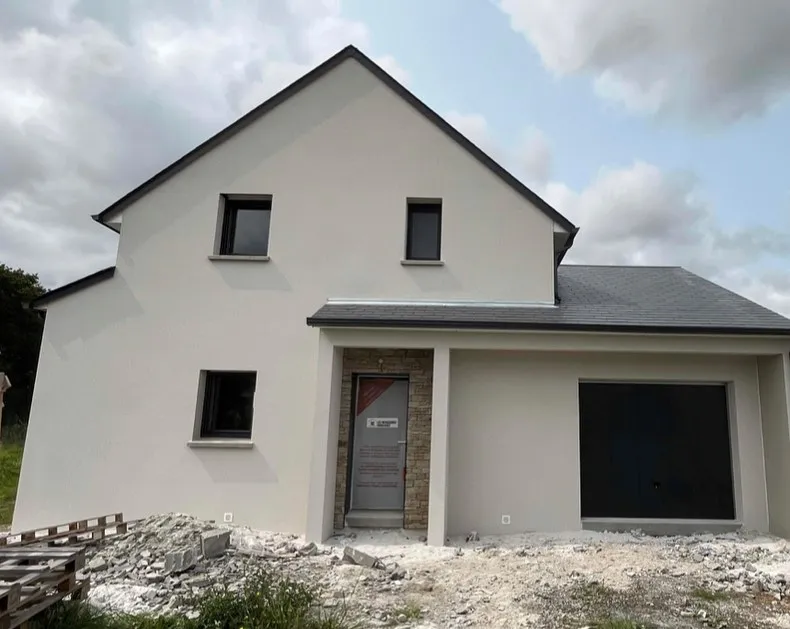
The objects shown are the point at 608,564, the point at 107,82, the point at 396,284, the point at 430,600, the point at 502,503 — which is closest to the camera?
the point at 430,600

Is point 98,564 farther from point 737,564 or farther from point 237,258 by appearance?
point 737,564

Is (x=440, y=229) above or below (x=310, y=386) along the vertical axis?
above

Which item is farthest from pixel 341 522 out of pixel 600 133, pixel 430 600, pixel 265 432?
pixel 600 133

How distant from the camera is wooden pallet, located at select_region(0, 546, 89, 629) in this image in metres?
3.72

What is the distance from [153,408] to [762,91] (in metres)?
14.6

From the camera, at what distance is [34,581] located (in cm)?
425

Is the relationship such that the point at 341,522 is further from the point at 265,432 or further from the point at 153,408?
the point at 153,408

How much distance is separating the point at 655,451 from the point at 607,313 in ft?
8.61

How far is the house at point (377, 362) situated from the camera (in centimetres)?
838

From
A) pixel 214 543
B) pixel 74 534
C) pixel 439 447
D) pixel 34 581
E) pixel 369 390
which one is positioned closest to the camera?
pixel 34 581

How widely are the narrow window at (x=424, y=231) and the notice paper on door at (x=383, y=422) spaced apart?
309cm

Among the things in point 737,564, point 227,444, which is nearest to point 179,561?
point 227,444

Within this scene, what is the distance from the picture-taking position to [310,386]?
9.02 meters

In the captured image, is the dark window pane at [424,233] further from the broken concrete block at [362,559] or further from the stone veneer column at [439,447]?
the broken concrete block at [362,559]
